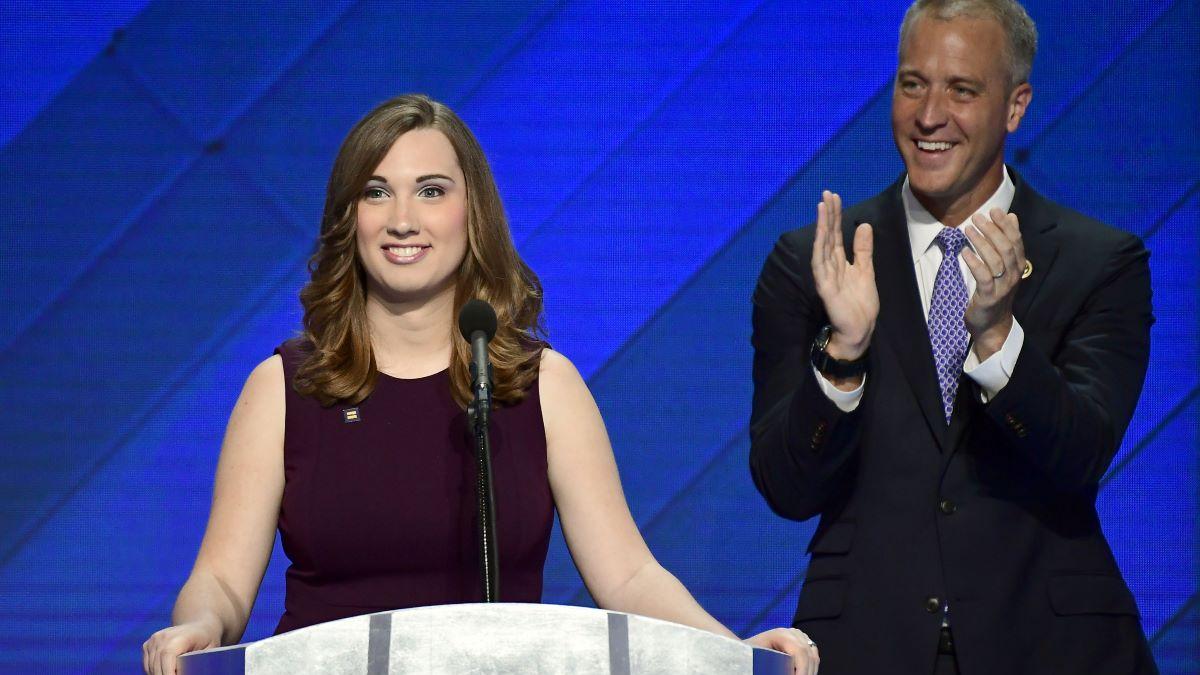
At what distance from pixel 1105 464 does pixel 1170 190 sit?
1.69m

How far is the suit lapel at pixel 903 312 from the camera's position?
261 centimetres

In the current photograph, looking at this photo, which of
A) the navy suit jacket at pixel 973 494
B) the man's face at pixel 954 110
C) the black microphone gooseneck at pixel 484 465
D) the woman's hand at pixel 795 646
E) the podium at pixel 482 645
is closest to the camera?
the podium at pixel 482 645

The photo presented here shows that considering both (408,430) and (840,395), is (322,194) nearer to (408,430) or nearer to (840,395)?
(408,430)

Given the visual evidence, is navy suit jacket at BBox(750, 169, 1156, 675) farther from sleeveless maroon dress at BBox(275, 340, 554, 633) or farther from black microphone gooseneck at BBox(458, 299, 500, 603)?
black microphone gooseneck at BBox(458, 299, 500, 603)

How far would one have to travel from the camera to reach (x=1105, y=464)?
2.51 meters

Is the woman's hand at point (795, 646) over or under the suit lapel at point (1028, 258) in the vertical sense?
under

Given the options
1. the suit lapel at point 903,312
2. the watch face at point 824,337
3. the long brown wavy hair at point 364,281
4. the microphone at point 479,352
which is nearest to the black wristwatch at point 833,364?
the watch face at point 824,337

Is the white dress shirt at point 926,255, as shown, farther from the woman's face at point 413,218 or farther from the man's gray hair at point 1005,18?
the woman's face at point 413,218

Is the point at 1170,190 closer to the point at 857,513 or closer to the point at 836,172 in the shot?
the point at 836,172

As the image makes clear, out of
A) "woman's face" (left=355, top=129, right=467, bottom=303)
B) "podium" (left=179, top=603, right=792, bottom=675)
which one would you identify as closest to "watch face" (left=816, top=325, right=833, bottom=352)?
"woman's face" (left=355, top=129, right=467, bottom=303)

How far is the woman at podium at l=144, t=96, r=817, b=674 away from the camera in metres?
2.42

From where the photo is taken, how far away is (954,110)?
2666 mm

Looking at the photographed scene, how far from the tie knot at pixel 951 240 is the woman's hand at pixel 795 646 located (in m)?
0.99

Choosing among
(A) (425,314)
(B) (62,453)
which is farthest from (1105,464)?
(B) (62,453)
